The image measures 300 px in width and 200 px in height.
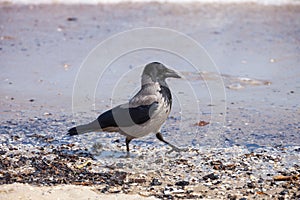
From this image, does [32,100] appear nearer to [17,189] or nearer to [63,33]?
[17,189]

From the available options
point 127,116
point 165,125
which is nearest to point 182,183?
point 127,116

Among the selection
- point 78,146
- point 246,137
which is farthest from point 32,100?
point 246,137

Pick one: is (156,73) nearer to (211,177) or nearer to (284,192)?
(211,177)

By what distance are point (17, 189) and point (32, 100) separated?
302cm

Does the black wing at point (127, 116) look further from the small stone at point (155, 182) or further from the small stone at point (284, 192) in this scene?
the small stone at point (284, 192)

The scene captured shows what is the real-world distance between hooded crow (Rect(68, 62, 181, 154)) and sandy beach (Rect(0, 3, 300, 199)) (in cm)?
26

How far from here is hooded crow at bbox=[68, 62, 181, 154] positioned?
233 inches

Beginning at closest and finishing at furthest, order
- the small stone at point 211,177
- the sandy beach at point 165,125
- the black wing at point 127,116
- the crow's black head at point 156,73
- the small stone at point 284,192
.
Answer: the small stone at point 284,192 < the sandy beach at point 165,125 < the small stone at point 211,177 < the black wing at point 127,116 < the crow's black head at point 156,73

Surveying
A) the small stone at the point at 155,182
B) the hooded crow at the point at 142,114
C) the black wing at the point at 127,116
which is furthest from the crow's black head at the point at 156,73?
the small stone at the point at 155,182

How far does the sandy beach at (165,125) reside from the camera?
209 inches

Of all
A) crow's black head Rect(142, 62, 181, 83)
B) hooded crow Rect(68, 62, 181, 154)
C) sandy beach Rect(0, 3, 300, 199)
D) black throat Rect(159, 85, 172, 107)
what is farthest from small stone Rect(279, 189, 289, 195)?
crow's black head Rect(142, 62, 181, 83)

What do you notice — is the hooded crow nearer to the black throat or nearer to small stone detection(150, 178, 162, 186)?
the black throat

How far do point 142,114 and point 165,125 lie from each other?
3.75 ft

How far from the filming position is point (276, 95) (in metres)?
8.15
